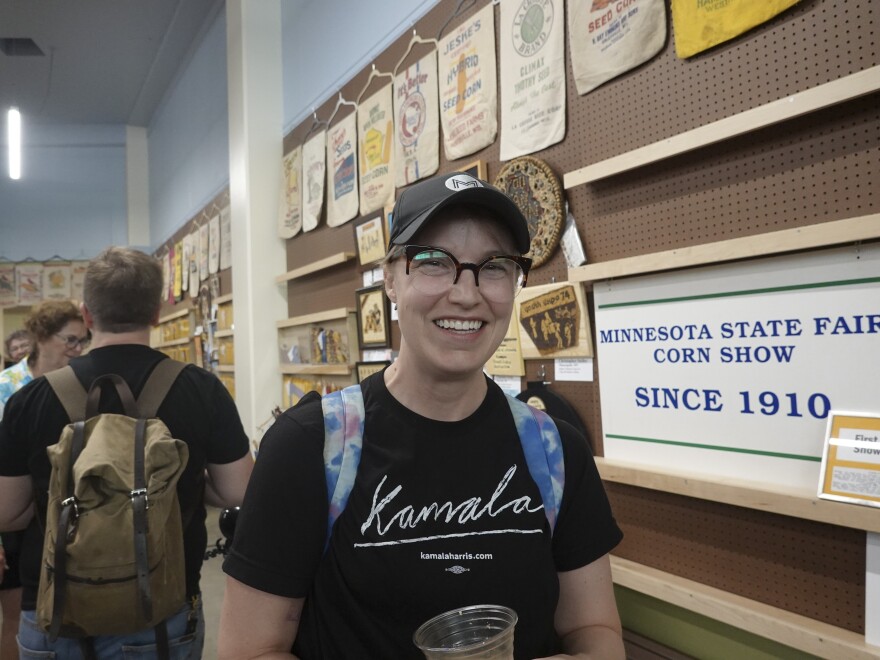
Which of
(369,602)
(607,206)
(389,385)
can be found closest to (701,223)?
(607,206)

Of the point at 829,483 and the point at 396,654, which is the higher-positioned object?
the point at 829,483

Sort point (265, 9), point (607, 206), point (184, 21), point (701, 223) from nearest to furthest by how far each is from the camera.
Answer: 1. point (701, 223)
2. point (607, 206)
3. point (265, 9)
4. point (184, 21)

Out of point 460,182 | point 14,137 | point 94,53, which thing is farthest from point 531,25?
point 14,137

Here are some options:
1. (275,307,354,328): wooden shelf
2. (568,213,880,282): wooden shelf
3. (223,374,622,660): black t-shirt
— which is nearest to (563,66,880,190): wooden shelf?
(568,213,880,282): wooden shelf

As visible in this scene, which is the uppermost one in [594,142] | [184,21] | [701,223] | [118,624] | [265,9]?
[184,21]

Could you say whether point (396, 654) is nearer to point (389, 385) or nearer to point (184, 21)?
point (389, 385)

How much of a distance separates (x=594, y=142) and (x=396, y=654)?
161 centimetres

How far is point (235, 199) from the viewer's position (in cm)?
459

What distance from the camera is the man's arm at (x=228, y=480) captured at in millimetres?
1818

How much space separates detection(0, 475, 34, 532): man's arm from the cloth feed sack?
20 centimetres

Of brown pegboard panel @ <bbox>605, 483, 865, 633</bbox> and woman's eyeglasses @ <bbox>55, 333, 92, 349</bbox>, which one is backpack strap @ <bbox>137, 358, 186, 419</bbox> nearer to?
woman's eyeglasses @ <bbox>55, 333, 92, 349</bbox>

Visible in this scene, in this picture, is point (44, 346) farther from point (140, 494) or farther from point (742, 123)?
point (742, 123)

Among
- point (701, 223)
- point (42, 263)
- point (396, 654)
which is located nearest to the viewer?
point (396, 654)

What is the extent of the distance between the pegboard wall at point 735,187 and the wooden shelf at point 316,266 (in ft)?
5.10
